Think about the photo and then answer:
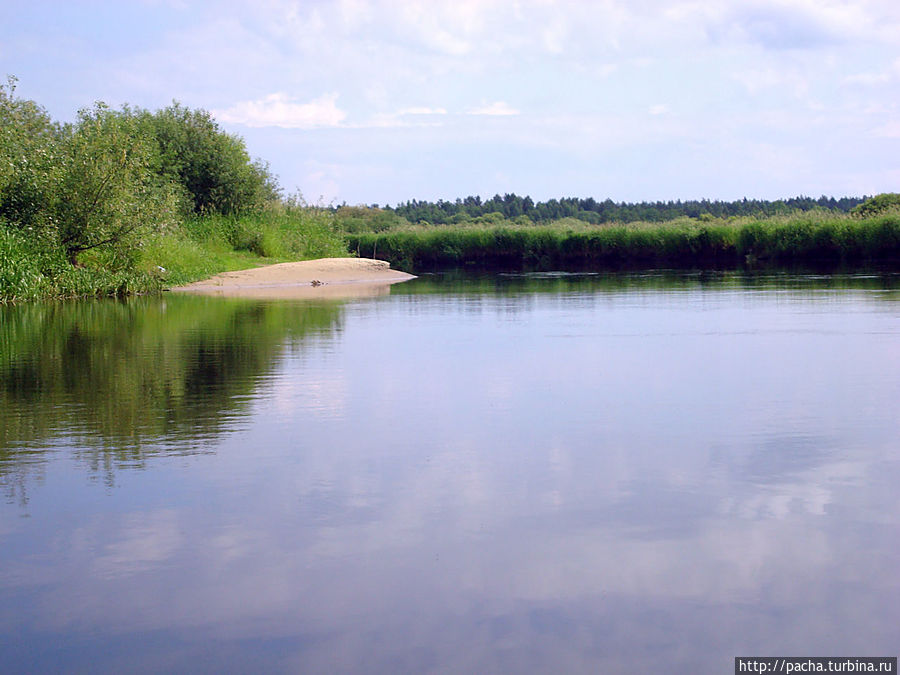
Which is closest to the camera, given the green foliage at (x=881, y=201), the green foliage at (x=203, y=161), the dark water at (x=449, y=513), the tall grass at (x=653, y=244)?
the dark water at (x=449, y=513)

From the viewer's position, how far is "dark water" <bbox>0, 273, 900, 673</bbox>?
3.03 m

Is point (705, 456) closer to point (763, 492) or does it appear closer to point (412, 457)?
point (763, 492)

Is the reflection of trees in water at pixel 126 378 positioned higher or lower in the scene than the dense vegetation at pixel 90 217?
lower

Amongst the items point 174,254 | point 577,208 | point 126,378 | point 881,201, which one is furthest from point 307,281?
point 577,208

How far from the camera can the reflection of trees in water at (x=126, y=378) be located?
5820mm

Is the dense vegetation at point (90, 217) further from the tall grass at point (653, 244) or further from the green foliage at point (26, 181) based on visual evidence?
the tall grass at point (653, 244)

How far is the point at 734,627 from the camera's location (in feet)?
10.1

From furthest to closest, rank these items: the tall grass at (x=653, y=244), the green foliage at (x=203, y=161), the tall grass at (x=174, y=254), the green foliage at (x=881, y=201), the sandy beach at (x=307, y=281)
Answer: the green foliage at (x=881, y=201) → the tall grass at (x=653, y=244) → the green foliage at (x=203, y=161) → the sandy beach at (x=307, y=281) → the tall grass at (x=174, y=254)

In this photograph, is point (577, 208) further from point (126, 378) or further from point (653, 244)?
point (126, 378)

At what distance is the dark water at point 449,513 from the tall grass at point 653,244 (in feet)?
107

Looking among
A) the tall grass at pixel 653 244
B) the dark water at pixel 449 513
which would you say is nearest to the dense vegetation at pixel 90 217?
the dark water at pixel 449 513

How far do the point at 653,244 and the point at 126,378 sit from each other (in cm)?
4032

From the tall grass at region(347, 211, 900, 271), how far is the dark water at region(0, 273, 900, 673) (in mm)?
32749

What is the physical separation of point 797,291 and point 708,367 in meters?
13.0
